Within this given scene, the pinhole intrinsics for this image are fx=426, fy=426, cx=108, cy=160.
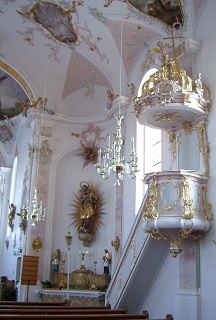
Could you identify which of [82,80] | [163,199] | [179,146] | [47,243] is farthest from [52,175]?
[163,199]

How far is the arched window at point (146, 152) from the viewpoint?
12.6m

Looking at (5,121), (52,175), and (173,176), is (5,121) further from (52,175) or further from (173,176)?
(173,176)

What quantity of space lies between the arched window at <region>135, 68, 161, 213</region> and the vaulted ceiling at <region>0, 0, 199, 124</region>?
1.18 metres

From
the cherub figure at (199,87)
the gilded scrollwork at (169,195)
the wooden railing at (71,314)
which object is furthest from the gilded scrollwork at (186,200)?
the wooden railing at (71,314)

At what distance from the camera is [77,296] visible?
43.6ft

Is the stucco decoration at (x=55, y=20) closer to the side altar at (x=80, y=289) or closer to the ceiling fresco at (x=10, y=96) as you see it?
the ceiling fresco at (x=10, y=96)

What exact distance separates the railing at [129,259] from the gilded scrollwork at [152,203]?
801 millimetres

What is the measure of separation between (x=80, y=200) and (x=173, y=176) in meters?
6.91

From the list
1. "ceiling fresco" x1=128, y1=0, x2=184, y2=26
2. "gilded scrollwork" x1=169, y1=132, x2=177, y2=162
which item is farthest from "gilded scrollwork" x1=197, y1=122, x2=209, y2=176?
"ceiling fresco" x1=128, y1=0, x2=184, y2=26

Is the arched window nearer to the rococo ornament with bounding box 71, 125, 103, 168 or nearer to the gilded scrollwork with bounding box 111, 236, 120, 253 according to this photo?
the gilded scrollwork with bounding box 111, 236, 120, 253

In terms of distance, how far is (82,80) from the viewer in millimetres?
15453

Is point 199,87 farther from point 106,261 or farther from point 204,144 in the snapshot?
point 106,261

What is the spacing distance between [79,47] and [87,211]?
5582 mm

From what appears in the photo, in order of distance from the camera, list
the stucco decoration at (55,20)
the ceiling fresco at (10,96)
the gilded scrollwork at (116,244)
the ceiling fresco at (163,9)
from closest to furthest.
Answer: the ceiling fresco at (163,9), the stucco decoration at (55,20), the gilded scrollwork at (116,244), the ceiling fresco at (10,96)
